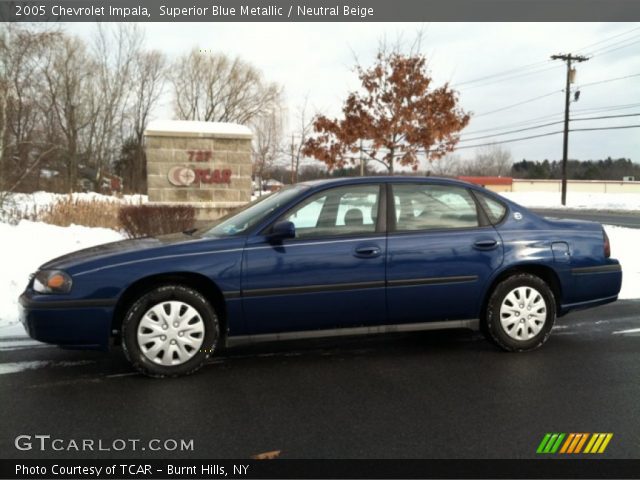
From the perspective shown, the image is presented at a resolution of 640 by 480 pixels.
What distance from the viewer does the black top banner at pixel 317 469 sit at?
8.81 feet

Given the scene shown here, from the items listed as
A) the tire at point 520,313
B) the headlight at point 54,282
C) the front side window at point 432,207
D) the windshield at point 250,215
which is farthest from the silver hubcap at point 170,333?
the tire at point 520,313

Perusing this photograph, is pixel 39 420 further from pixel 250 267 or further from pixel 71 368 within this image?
pixel 250 267

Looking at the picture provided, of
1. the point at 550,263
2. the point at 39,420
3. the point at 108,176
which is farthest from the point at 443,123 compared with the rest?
the point at 108,176

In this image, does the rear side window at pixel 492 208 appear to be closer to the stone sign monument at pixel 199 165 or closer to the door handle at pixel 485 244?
the door handle at pixel 485 244

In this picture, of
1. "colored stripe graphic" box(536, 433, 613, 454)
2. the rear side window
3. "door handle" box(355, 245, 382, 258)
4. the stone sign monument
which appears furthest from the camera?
the stone sign monument

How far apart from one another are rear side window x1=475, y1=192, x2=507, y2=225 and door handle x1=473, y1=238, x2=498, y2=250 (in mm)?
205

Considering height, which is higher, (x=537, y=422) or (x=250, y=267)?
(x=250, y=267)

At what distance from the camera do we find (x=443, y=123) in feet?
45.9

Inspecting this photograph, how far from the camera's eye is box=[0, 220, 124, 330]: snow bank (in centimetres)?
609

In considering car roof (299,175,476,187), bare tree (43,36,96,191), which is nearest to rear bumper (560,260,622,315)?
car roof (299,175,476,187)

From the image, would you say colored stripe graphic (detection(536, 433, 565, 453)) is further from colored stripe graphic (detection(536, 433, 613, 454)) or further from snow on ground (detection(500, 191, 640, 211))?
snow on ground (detection(500, 191, 640, 211))

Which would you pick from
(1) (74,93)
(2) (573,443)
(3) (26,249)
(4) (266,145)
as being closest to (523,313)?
(2) (573,443)

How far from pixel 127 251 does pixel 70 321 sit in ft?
2.11

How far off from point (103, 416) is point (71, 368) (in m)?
1.18
